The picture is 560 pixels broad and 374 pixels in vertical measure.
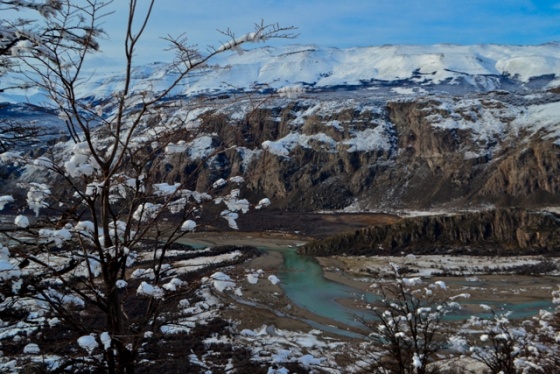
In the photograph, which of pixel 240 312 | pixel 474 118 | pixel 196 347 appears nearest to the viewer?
pixel 196 347

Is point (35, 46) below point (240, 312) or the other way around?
the other way around

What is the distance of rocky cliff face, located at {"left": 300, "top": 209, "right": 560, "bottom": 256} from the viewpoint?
43781mm

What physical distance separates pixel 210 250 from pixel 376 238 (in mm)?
15430

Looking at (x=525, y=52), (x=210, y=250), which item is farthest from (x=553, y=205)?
(x=525, y=52)

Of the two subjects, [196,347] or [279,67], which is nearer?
[196,347]

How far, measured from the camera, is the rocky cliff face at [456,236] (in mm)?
43781

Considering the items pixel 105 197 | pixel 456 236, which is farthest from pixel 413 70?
pixel 105 197

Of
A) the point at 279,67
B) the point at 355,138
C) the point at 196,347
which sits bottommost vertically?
the point at 196,347

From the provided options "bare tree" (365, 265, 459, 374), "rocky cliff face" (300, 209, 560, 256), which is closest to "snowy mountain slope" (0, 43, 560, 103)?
"rocky cliff face" (300, 209, 560, 256)

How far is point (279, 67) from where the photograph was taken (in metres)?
180

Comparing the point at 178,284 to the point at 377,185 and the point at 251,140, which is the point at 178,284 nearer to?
the point at 251,140

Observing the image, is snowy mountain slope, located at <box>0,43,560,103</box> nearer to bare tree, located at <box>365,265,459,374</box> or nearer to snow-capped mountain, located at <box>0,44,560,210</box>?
snow-capped mountain, located at <box>0,44,560,210</box>

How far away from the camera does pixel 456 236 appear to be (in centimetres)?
4675

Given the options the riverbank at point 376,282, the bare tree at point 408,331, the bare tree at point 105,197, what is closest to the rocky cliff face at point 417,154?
the riverbank at point 376,282
